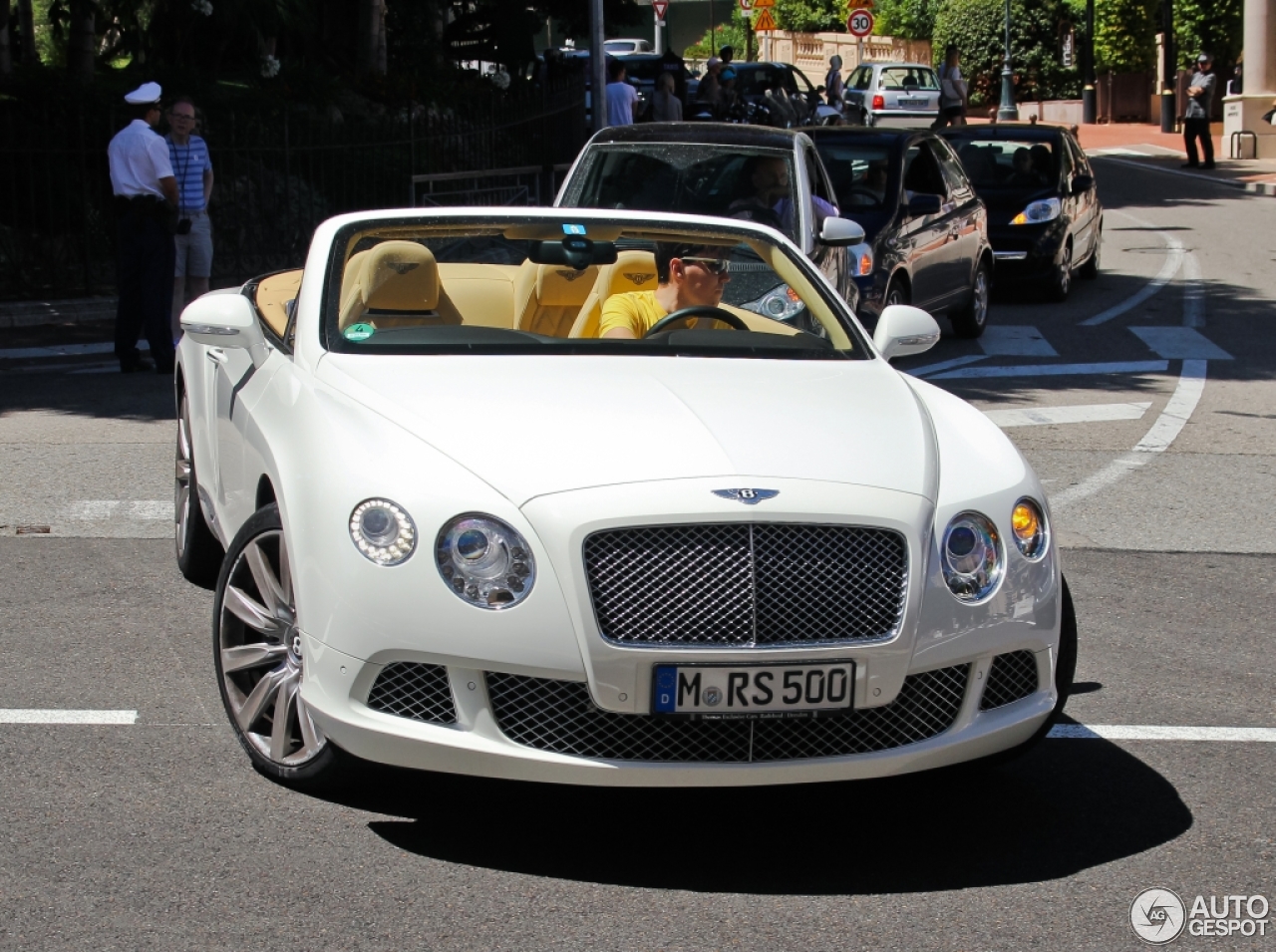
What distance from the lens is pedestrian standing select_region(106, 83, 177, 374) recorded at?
12.4m

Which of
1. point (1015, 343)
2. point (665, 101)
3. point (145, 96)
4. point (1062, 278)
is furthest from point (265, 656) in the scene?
point (665, 101)

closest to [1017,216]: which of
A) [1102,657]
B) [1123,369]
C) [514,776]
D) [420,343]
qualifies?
[1123,369]

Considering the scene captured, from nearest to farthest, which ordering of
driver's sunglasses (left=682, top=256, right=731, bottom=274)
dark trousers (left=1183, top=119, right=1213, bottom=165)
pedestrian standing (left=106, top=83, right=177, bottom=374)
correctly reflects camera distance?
driver's sunglasses (left=682, top=256, right=731, bottom=274)
pedestrian standing (left=106, top=83, right=177, bottom=374)
dark trousers (left=1183, top=119, right=1213, bottom=165)

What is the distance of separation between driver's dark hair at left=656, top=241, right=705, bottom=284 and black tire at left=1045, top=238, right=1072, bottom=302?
11.6 m

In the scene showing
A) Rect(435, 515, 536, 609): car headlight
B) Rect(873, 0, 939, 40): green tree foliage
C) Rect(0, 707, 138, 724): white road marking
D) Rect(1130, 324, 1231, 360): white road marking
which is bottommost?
Rect(1130, 324, 1231, 360): white road marking

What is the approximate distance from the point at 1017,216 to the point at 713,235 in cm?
1151

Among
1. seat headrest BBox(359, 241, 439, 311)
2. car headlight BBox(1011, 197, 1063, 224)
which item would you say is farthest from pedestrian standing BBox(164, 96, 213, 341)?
car headlight BBox(1011, 197, 1063, 224)

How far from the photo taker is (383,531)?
4230 millimetres

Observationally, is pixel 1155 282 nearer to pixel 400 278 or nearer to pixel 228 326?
pixel 400 278

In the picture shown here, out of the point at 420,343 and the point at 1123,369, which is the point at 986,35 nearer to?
the point at 1123,369

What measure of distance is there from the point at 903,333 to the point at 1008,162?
12914 millimetres

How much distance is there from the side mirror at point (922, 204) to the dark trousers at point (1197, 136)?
903 inches

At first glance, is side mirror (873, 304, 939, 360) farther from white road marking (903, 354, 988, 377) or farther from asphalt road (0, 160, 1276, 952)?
white road marking (903, 354, 988, 377)

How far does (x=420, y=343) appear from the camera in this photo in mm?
5371
